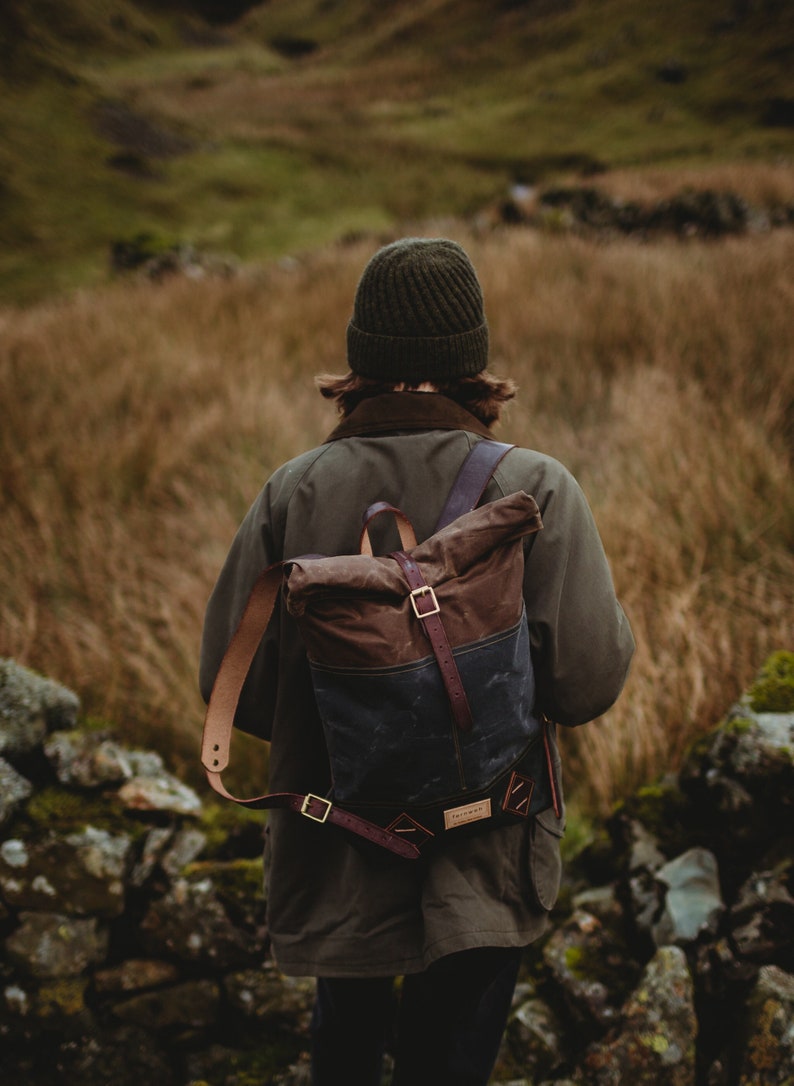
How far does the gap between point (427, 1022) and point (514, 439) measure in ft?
12.2

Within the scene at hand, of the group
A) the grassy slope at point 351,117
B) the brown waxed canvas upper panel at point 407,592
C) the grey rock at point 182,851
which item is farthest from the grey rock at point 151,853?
the grassy slope at point 351,117

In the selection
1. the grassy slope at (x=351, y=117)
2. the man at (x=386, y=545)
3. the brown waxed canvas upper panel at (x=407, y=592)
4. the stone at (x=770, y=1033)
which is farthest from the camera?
the grassy slope at (x=351, y=117)

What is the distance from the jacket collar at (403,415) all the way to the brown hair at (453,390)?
0.15 feet

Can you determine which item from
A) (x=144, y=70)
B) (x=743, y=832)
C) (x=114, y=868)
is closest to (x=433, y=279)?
(x=743, y=832)

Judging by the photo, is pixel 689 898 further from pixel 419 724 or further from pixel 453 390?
pixel 453 390

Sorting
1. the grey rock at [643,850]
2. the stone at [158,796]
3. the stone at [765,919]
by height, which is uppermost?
the stone at [158,796]

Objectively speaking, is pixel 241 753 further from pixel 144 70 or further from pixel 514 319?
pixel 144 70

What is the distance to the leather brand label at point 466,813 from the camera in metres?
1.18

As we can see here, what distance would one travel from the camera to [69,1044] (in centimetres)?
190

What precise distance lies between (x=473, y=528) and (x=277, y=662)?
58 cm

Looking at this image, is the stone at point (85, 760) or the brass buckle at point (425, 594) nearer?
the brass buckle at point (425, 594)

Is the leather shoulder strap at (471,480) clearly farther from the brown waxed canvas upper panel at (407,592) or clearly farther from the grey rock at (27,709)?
the grey rock at (27,709)

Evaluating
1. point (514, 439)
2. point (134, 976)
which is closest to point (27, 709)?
point (134, 976)

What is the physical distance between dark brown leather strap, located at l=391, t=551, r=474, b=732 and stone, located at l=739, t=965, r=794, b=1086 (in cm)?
123
